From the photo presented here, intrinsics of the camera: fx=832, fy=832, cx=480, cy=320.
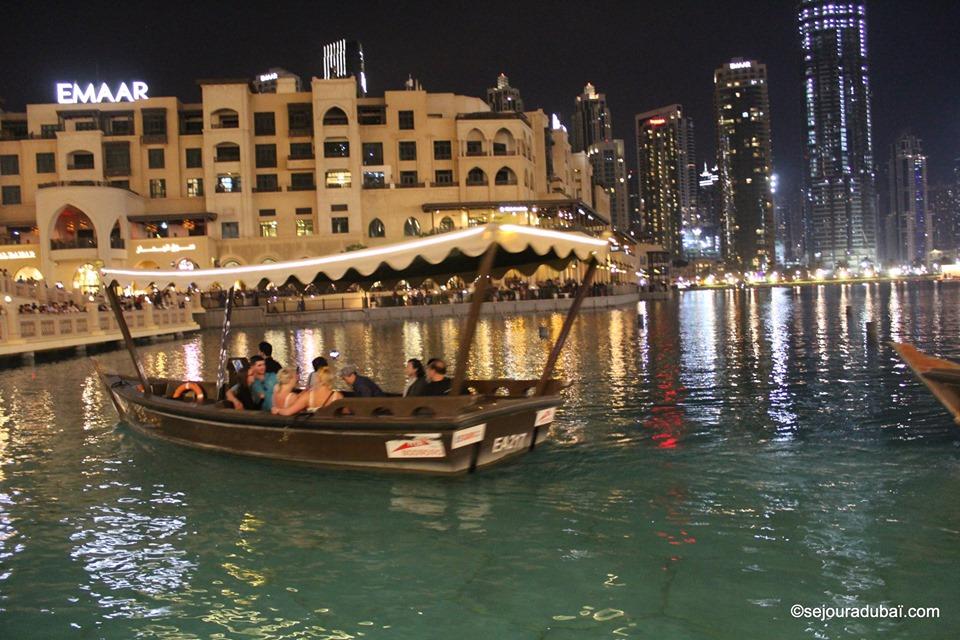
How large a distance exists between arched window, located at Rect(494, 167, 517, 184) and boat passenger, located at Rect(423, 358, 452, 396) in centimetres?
6800

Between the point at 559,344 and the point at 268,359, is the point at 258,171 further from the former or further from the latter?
the point at 559,344

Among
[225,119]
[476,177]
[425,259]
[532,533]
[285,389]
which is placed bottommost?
[532,533]

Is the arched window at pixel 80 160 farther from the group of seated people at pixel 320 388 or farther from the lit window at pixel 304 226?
the group of seated people at pixel 320 388

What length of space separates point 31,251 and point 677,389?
6705 cm

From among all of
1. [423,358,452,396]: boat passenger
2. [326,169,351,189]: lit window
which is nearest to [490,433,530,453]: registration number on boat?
[423,358,452,396]: boat passenger

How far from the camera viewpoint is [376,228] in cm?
7619

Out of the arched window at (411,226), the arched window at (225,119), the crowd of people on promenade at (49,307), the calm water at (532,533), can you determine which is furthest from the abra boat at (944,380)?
the arched window at (225,119)

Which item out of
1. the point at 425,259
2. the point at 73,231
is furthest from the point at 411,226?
the point at 425,259

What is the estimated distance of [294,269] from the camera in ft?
37.7

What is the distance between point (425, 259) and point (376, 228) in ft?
218

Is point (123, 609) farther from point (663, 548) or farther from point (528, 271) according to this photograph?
point (528, 271)

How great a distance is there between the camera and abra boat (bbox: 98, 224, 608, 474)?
9867 mm

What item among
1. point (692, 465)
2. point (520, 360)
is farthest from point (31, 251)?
point (692, 465)

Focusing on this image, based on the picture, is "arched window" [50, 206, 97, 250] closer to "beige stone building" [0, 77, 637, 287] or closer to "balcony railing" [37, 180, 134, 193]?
"beige stone building" [0, 77, 637, 287]
